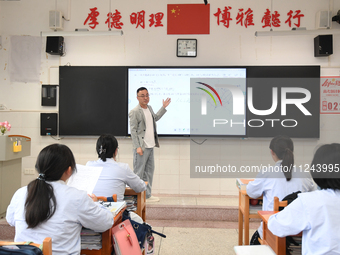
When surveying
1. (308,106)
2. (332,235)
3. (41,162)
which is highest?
(308,106)

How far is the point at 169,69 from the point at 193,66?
1.26ft

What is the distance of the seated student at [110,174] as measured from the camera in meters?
2.26

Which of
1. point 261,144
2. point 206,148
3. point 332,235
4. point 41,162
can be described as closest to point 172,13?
point 206,148

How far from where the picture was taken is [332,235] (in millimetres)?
1326

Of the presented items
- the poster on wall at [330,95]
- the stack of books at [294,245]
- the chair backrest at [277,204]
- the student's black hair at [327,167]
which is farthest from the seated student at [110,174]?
the poster on wall at [330,95]

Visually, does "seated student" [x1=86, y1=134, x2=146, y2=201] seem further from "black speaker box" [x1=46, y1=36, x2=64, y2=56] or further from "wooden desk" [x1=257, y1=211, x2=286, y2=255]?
"black speaker box" [x1=46, y1=36, x2=64, y2=56]

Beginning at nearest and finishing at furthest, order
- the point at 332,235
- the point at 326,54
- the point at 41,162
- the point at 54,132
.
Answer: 1. the point at 332,235
2. the point at 41,162
3. the point at 326,54
4. the point at 54,132

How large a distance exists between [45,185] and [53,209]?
13 centimetres

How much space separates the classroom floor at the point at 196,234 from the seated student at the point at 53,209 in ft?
5.23

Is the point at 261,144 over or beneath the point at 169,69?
beneath

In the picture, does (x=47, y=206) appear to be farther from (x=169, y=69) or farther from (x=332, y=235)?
(x=169, y=69)

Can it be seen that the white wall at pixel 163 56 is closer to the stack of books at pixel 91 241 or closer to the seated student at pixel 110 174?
the seated student at pixel 110 174

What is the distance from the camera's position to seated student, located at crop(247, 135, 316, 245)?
7.24 ft

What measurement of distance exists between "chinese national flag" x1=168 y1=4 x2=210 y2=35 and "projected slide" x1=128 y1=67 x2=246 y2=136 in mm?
640
